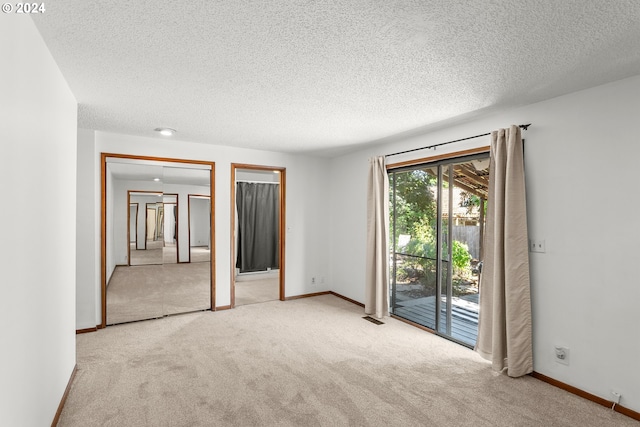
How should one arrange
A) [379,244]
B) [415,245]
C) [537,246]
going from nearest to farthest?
[537,246]
[415,245]
[379,244]

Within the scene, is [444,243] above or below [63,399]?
above

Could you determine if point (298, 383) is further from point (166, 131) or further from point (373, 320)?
point (166, 131)

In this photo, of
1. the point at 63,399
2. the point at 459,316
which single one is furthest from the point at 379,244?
the point at 63,399

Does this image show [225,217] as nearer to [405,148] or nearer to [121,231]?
[121,231]

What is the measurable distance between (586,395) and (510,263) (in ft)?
3.63

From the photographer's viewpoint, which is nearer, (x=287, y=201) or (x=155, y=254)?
(x=155, y=254)

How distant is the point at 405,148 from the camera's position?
4297 mm

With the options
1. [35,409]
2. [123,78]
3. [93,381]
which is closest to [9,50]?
[123,78]

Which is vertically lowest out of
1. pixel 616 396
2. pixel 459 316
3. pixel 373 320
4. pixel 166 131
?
pixel 373 320

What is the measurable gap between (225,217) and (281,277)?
137 centimetres

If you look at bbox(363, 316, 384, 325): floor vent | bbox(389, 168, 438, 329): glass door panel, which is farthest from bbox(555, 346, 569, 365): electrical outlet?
bbox(363, 316, 384, 325): floor vent

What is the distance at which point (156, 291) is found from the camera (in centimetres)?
439

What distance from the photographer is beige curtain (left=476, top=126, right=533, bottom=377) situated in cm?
284

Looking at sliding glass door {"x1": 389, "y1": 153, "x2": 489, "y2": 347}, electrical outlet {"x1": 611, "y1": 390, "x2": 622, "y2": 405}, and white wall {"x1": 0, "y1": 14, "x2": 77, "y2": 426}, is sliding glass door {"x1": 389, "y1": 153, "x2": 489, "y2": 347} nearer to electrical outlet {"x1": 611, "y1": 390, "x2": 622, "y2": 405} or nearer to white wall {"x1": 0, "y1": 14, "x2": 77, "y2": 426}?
electrical outlet {"x1": 611, "y1": 390, "x2": 622, "y2": 405}
